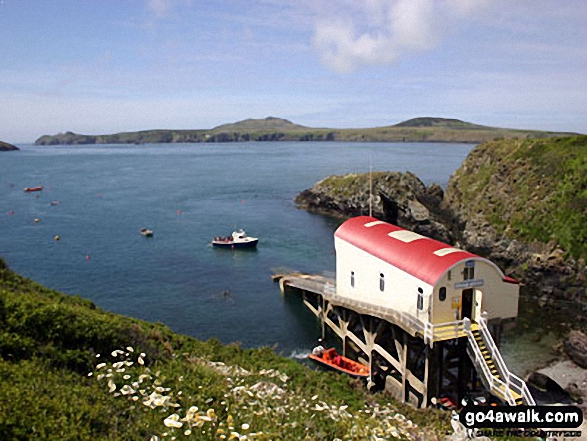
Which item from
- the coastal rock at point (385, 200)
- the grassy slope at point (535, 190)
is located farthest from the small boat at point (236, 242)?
the grassy slope at point (535, 190)

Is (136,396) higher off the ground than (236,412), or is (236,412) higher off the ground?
(136,396)

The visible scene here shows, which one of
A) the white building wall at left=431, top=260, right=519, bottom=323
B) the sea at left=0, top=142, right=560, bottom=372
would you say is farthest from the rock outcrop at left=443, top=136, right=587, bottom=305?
the white building wall at left=431, top=260, right=519, bottom=323

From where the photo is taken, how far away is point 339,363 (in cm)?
3256

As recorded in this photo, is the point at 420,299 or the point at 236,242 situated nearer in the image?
the point at 420,299

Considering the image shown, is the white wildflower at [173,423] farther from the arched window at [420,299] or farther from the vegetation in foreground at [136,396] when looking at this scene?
the arched window at [420,299]

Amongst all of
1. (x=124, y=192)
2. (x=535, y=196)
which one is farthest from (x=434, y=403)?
(x=124, y=192)

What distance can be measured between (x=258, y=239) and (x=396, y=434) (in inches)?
2137

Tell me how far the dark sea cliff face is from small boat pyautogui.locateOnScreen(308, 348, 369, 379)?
74.7ft

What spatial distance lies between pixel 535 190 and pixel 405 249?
41216mm

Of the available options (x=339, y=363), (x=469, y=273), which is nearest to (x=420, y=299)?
(x=469, y=273)

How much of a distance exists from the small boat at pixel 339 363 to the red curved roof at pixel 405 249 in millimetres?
8138

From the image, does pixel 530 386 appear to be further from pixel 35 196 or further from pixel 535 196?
pixel 35 196

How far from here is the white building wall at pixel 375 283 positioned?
25.6m

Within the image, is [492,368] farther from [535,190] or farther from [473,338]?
[535,190]
